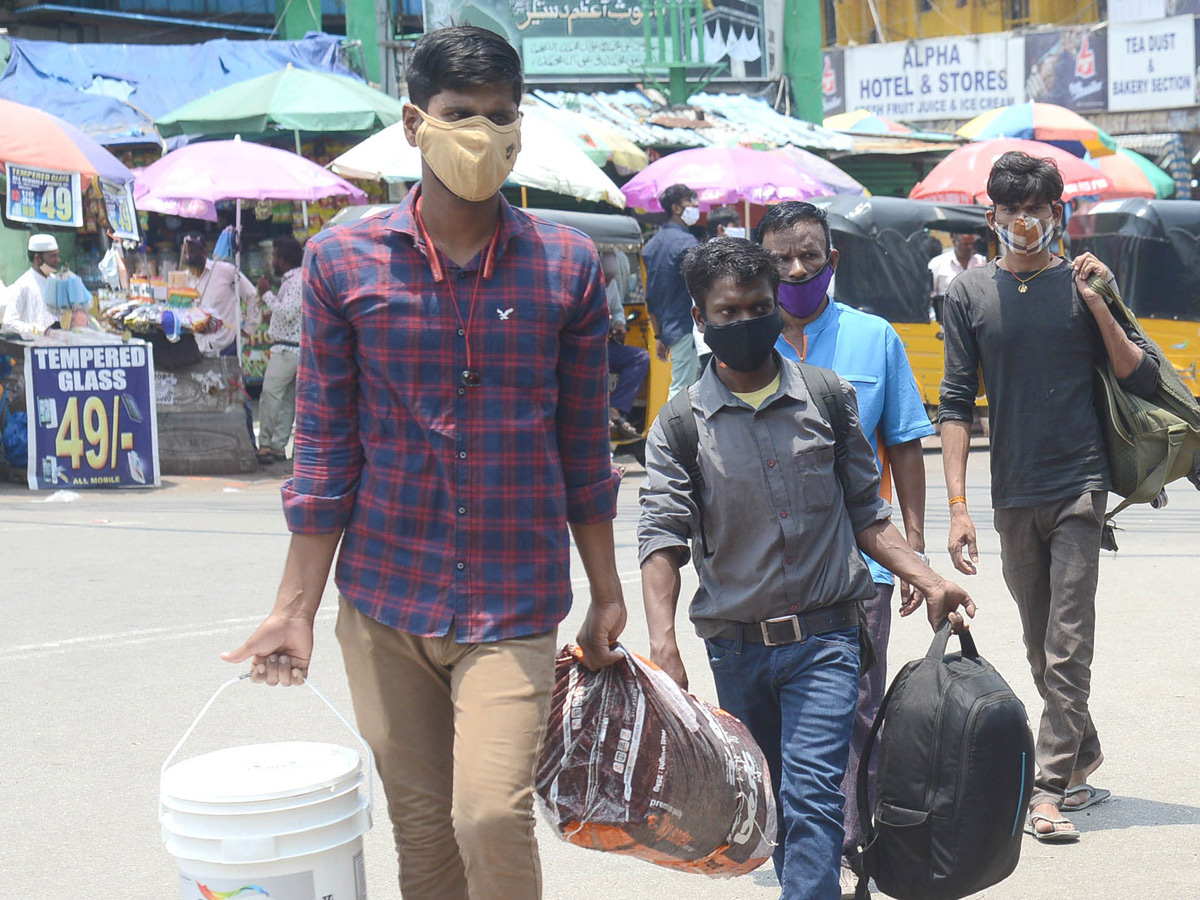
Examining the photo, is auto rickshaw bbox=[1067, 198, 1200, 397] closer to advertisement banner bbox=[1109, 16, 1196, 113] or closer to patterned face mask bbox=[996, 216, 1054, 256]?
patterned face mask bbox=[996, 216, 1054, 256]

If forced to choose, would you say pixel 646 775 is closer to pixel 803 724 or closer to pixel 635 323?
pixel 803 724

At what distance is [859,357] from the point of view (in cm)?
417

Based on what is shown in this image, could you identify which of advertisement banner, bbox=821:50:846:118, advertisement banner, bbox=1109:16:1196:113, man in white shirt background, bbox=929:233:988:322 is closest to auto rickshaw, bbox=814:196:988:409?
man in white shirt background, bbox=929:233:988:322

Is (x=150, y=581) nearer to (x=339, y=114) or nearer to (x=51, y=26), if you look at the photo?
(x=339, y=114)

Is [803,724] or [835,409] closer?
[803,724]

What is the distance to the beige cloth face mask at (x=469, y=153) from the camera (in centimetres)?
287

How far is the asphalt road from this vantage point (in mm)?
4363

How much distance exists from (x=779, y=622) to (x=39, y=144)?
10518 millimetres

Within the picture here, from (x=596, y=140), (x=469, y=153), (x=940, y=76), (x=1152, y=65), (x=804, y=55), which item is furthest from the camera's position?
(x=940, y=76)

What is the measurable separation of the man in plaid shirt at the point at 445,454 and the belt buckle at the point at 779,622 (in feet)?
2.19

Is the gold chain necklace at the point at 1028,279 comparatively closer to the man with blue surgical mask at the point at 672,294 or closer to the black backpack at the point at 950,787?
the black backpack at the point at 950,787

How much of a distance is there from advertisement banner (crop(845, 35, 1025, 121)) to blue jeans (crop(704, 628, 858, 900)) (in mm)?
31495

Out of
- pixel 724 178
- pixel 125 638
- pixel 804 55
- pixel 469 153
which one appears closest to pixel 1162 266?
pixel 724 178

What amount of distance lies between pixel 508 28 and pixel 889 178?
7.16 m
